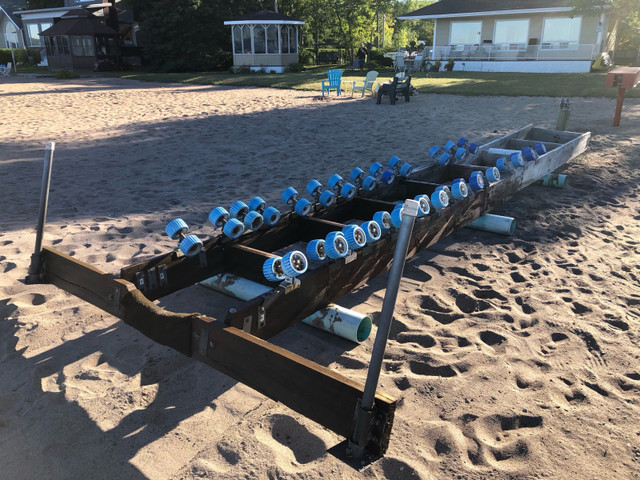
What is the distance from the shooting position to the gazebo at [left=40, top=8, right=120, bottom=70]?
33688 millimetres

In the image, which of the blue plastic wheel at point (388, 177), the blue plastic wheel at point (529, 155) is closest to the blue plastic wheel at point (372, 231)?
the blue plastic wheel at point (388, 177)

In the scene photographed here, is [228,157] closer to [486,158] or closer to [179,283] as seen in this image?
[486,158]

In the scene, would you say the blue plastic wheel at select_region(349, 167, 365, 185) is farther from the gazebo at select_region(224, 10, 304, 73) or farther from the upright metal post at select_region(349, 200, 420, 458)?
the gazebo at select_region(224, 10, 304, 73)

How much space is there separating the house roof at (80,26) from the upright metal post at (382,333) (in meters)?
37.8

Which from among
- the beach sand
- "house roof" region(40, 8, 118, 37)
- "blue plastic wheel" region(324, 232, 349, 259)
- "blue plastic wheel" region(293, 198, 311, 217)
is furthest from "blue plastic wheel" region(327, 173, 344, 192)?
"house roof" region(40, 8, 118, 37)

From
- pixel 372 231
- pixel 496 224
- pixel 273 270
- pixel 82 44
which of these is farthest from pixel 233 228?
pixel 82 44

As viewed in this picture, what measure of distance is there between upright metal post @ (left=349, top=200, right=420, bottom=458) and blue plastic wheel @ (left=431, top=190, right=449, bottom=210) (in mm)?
2481

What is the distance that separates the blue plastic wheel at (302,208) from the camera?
411cm

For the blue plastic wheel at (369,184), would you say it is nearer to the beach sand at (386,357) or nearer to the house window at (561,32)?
the beach sand at (386,357)

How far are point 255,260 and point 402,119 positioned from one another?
32.1ft

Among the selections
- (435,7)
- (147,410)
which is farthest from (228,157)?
(435,7)

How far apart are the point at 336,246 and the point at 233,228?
2.62 ft

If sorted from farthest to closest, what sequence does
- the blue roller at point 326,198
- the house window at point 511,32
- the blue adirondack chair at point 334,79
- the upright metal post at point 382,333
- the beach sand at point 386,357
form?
1. the house window at point 511,32
2. the blue adirondack chair at point 334,79
3. the blue roller at point 326,198
4. the beach sand at point 386,357
5. the upright metal post at point 382,333

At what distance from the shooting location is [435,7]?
30.8 metres
